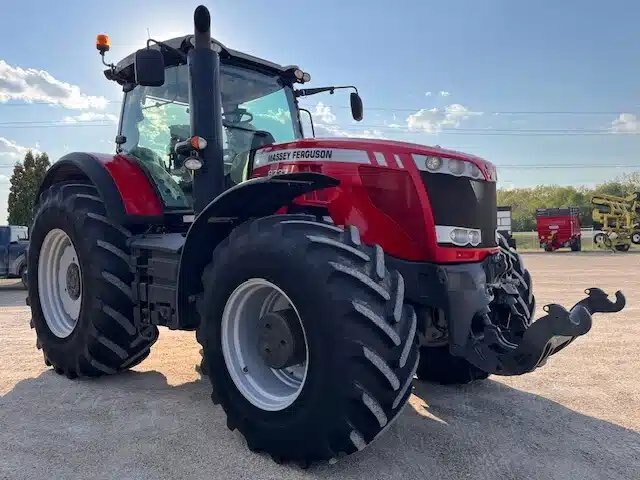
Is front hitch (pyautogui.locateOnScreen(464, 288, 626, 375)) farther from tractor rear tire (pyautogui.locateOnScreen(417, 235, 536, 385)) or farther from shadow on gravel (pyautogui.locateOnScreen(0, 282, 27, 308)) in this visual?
shadow on gravel (pyautogui.locateOnScreen(0, 282, 27, 308))

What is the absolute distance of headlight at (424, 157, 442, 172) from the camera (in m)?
3.04

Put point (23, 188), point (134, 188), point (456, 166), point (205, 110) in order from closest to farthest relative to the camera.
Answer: point (456, 166)
point (205, 110)
point (134, 188)
point (23, 188)

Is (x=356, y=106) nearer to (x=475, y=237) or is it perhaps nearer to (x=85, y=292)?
(x=475, y=237)

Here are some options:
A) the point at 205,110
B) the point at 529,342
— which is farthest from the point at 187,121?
the point at 529,342

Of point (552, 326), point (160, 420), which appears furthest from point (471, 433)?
point (160, 420)

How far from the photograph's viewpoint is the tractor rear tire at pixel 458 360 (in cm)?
380

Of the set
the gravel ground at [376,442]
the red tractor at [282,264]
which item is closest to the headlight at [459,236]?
the red tractor at [282,264]

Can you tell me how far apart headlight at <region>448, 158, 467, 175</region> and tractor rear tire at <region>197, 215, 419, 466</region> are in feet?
2.50

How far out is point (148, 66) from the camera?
3.41m

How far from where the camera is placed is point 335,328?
2.52 metres

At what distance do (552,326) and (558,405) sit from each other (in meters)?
1.52

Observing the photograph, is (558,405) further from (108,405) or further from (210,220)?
(108,405)

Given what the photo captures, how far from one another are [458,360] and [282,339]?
1763 mm

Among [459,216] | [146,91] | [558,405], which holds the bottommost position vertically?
[558,405]
